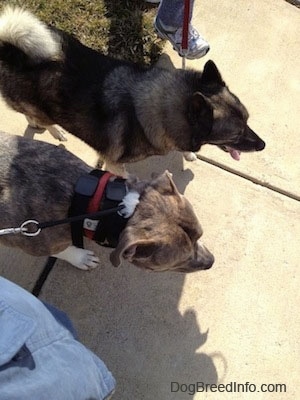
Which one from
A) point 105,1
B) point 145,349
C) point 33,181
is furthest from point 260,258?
point 105,1

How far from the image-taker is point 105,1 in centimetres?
463

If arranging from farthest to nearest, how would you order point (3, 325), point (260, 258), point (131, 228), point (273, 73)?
point (273, 73) < point (260, 258) < point (131, 228) < point (3, 325)

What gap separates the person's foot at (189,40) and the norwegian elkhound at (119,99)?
23.1 inches

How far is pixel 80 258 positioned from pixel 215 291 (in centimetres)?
102

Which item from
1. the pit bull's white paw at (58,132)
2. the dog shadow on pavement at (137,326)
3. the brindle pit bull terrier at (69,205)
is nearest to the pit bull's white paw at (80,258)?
the dog shadow on pavement at (137,326)

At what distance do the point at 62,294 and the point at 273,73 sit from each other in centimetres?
257

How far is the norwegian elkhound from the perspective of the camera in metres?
3.44

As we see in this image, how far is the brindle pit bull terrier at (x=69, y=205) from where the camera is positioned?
2.74 m

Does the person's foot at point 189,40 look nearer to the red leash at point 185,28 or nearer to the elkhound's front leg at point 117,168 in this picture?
the red leash at point 185,28

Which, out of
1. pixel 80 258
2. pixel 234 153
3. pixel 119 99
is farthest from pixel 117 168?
pixel 234 153

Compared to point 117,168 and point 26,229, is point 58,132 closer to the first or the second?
point 117,168

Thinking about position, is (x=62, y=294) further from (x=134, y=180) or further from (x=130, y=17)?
(x=130, y=17)

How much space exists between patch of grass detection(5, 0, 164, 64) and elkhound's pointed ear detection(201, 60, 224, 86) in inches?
42.4

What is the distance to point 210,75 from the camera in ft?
11.4
